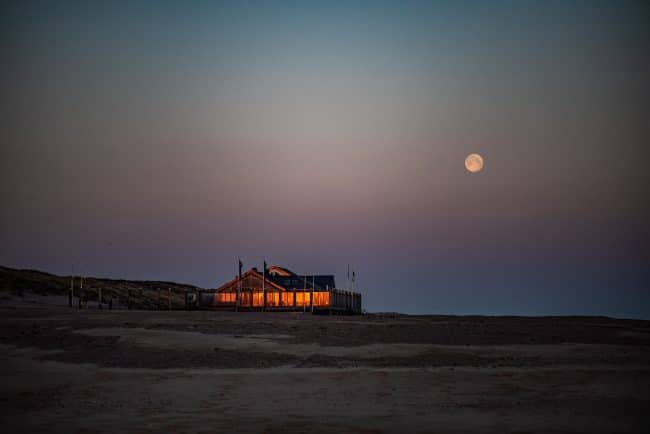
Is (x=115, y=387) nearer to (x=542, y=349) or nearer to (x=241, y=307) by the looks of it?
(x=542, y=349)

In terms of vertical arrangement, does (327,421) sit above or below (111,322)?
below

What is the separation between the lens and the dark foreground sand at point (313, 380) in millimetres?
13734

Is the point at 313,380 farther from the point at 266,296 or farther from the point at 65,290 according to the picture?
the point at 65,290

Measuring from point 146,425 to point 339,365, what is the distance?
32.3ft

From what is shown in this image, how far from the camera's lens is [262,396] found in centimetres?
1688

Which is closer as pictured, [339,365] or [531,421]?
[531,421]

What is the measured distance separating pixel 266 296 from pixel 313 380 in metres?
48.7

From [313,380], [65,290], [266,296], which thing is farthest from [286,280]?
[313,380]

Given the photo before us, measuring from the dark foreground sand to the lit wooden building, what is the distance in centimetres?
3314

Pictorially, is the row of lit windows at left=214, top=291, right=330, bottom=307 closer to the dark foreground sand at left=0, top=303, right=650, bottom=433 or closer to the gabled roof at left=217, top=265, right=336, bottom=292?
the gabled roof at left=217, top=265, right=336, bottom=292

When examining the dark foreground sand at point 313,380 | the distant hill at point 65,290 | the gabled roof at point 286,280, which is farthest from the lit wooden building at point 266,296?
the dark foreground sand at point 313,380

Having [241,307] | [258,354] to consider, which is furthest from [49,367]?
[241,307]

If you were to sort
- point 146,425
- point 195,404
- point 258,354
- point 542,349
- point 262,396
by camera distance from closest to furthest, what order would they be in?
point 146,425 → point 195,404 → point 262,396 → point 258,354 → point 542,349

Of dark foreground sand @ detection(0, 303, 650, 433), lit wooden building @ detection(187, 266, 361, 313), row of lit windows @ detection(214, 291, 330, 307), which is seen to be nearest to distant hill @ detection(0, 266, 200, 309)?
lit wooden building @ detection(187, 266, 361, 313)
